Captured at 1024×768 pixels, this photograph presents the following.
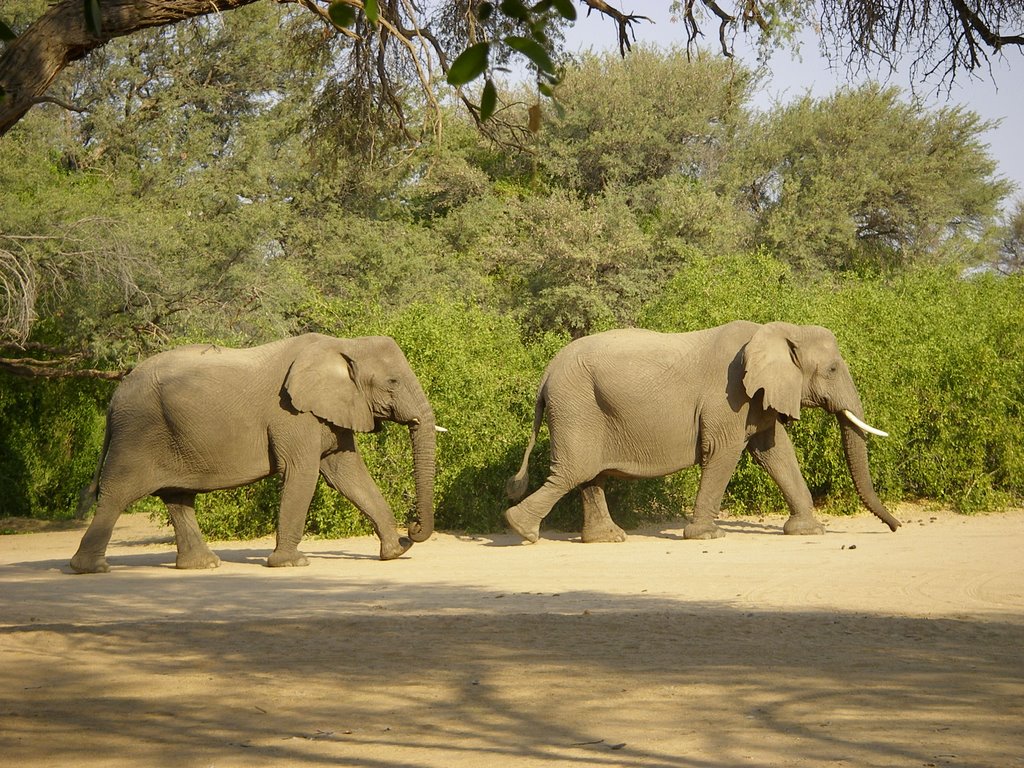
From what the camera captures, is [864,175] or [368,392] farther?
[864,175]

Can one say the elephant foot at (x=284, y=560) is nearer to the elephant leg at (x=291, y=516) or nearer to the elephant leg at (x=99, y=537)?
the elephant leg at (x=291, y=516)

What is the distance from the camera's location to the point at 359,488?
41.4ft

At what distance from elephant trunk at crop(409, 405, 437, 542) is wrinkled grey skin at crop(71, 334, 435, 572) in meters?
0.02

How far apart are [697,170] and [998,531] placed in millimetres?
21408

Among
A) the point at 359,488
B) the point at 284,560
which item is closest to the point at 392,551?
the point at 359,488

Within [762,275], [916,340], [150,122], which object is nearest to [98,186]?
[150,122]

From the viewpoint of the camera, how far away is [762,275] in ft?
63.8

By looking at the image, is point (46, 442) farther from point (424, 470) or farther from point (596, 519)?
point (596, 519)

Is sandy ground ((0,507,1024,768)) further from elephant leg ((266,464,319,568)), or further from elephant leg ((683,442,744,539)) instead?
elephant leg ((683,442,744,539))

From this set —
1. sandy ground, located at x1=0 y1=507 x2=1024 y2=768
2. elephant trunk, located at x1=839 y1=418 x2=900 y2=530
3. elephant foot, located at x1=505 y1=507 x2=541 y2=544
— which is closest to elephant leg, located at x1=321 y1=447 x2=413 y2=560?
sandy ground, located at x1=0 y1=507 x2=1024 y2=768

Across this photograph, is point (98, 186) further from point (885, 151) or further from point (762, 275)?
point (885, 151)

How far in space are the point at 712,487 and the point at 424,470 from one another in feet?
9.99

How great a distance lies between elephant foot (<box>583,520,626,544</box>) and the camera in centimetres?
1384

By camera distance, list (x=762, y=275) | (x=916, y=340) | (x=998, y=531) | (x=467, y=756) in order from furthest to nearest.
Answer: (x=762, y=275) < (x=916, y=340) < (x=998, y=531) < (x=467, y=756)
